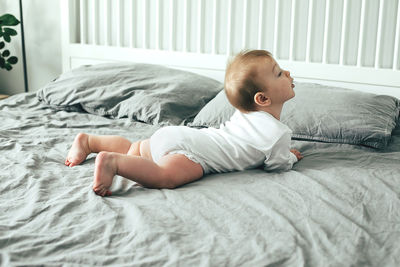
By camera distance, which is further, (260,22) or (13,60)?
(13,60)

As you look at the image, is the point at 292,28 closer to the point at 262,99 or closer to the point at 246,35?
the point at 246,35

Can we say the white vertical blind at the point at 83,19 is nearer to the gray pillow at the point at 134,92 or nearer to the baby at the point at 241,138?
the gray pillow at the point at 134,92

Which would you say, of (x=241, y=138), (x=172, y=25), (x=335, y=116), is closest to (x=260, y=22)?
(x=172, y=25)

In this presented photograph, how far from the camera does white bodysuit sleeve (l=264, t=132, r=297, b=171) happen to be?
1.39 m

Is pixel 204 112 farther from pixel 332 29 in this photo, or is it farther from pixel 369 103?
pixel 332 29

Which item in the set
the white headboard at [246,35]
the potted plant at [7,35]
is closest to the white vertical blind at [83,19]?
the white headboard at [246,35]

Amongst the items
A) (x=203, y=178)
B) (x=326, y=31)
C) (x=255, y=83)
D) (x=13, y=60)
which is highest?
(x=326, y=31)

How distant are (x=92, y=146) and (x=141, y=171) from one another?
0.36 meters

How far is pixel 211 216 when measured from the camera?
3.51ft

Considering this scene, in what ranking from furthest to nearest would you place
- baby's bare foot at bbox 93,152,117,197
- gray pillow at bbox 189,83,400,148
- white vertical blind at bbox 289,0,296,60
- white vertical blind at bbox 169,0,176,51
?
white vertical blind at bbox 169,0,176,51, white vertical blind at bbox 289,0,296,60, gray pillow at bbox 189,83,400,148, baby's bare foot at bbox 93,152,117,197

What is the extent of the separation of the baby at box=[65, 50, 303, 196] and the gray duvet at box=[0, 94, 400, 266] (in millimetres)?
43

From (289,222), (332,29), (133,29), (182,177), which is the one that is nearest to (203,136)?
(182,177)

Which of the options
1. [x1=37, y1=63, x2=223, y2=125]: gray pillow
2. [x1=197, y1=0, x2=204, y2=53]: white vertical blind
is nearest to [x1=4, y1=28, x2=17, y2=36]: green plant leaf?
[x1=37, y1=63, x2=223, y2=125]: gray pillow

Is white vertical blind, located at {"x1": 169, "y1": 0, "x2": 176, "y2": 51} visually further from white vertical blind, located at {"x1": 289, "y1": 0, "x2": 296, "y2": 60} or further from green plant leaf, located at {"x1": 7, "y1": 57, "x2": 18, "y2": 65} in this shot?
green plant leaf, located at {"x1": 7, "y1": 57, "x2": 18, "y2": 65}
